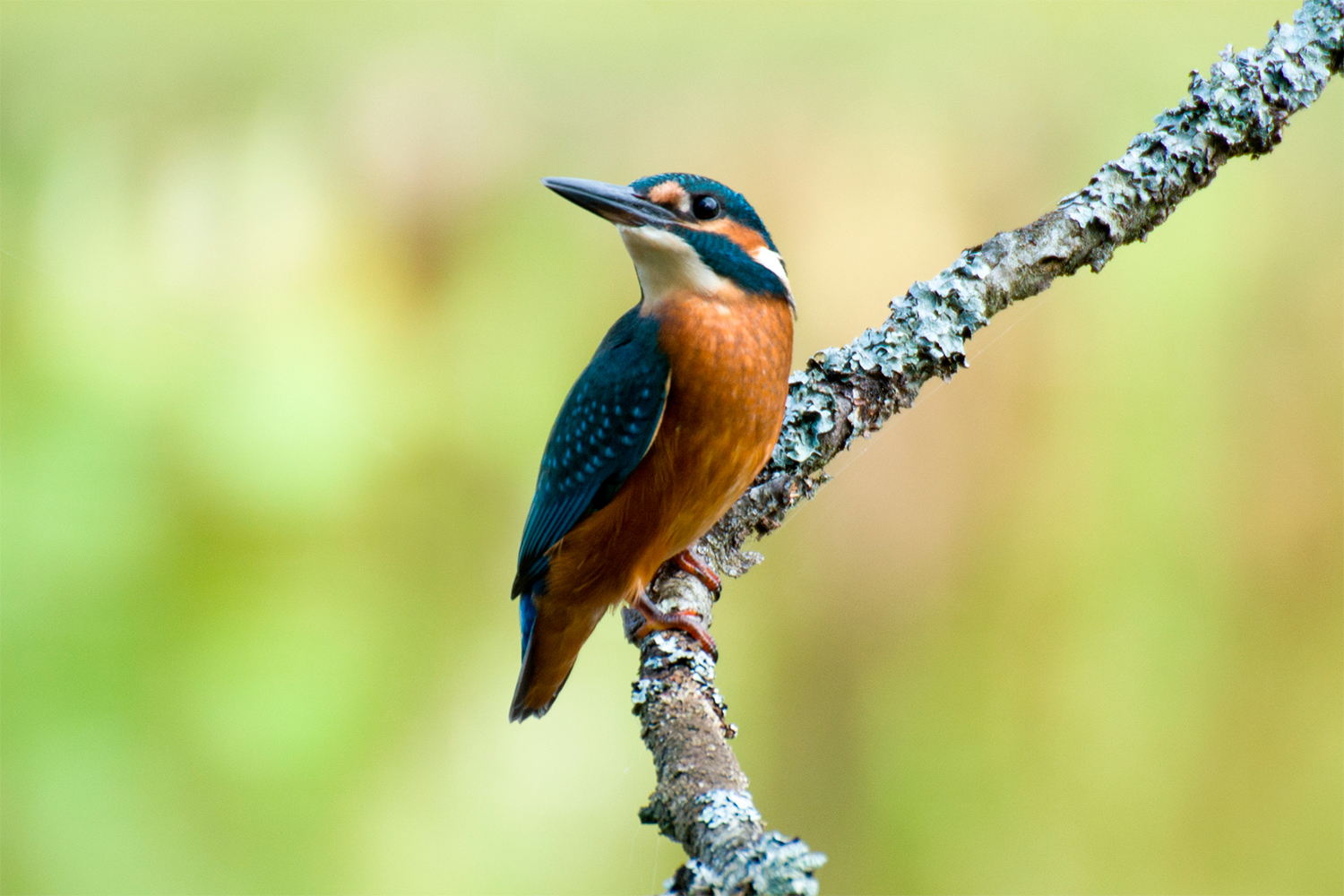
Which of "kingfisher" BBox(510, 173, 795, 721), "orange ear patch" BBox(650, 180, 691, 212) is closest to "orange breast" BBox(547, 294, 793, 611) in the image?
"kingfisher" BBox(510, 173, 795, 721)

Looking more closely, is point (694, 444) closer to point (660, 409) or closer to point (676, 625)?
point (660, 409)

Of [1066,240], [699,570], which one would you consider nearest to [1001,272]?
[1066,240]

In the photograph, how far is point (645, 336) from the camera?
1.17 m

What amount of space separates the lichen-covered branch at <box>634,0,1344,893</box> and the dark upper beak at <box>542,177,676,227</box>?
1.05 ft

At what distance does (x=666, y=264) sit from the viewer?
46.7 inches

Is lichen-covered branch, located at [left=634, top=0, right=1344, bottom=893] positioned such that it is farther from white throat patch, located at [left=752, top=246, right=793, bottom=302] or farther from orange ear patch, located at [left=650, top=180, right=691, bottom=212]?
orange ear patch, located at [left=650, top=180, right=691, bottom=212]

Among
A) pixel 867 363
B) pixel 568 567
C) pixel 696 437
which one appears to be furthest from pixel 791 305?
pixel 568 567

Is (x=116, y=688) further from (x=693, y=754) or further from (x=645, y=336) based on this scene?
(x=693, y=754)

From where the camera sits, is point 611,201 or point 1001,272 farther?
point 1001,272

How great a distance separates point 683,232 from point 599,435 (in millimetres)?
249

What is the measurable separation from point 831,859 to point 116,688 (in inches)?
48.1

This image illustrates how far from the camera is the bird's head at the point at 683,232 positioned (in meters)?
1.15

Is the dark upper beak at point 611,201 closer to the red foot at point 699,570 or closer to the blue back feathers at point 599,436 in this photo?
the blue back feathers at point 599,436

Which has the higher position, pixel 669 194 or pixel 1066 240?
pixel 1066 240
